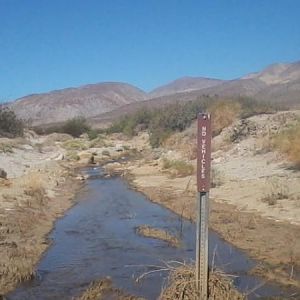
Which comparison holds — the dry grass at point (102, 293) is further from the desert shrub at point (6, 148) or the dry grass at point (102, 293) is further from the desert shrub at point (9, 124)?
the desert shrub at point (9, 124)

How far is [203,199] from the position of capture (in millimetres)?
8602

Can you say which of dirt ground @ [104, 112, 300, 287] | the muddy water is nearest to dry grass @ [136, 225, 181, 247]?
the muddy water

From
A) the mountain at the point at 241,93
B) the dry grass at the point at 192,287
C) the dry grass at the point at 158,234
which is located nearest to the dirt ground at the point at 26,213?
the dry grass at the point at 158,234

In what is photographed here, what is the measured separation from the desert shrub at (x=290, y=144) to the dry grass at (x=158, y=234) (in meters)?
9.36

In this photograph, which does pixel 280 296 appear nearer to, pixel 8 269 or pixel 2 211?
pixel 8 269

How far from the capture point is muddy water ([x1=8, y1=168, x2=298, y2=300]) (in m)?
10.6

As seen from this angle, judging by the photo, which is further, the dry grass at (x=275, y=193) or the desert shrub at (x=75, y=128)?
the desert shrub at (x=75, y=128)

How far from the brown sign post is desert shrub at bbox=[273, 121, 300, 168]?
15.6m

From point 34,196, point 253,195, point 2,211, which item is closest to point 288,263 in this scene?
point 253,195

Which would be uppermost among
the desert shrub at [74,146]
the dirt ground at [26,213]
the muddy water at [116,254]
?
the desert shrub at [74,146]

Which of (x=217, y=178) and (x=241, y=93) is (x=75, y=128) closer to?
(x=217, y=178)

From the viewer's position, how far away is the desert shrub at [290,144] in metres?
24.1

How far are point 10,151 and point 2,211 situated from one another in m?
21.2

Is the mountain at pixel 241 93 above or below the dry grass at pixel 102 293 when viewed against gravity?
above
